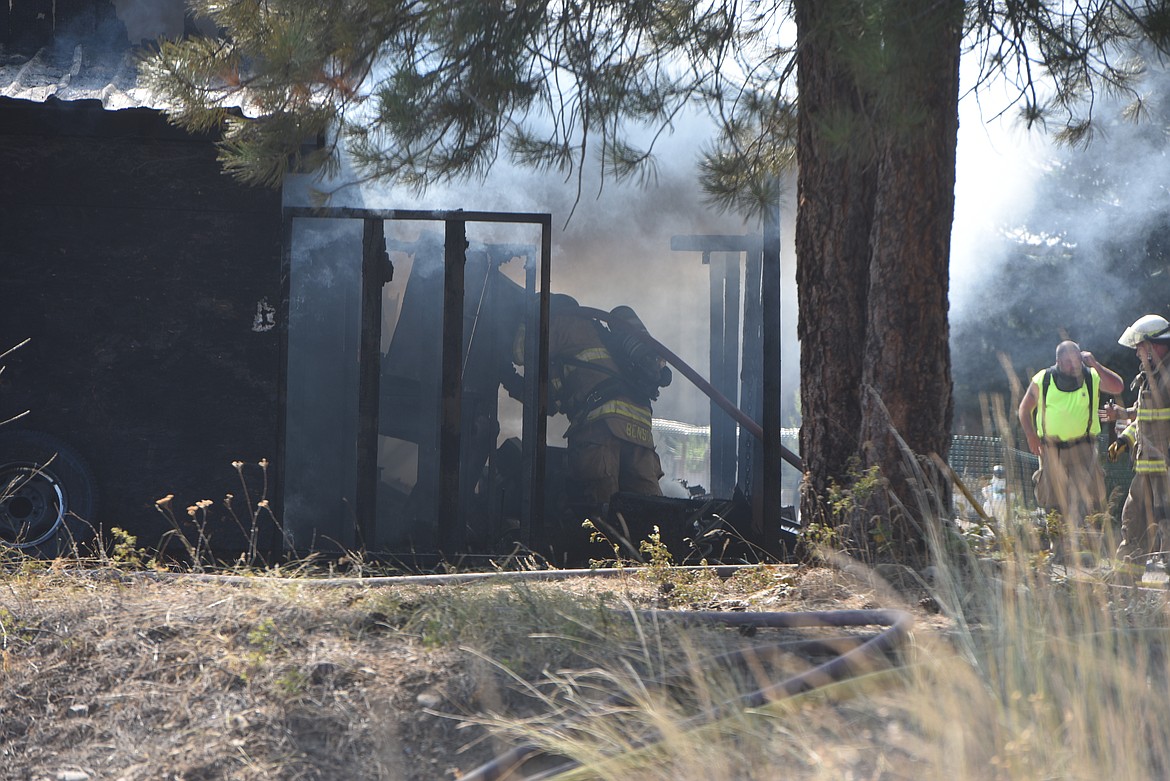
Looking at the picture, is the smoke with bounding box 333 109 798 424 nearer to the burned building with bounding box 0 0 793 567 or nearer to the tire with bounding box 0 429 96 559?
the burned building with bounding box 0 0 793 567

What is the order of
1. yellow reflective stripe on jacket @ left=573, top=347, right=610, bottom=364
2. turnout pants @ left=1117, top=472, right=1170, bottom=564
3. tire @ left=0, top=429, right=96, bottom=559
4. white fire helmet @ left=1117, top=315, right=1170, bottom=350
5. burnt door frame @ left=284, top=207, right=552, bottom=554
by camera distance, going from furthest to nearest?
white fire helmet @ left=1117, top=315, right=1170, bottom=350, yellow reflective stripe on jacket @ left=573, top=347, right=610, bottom=364, turnout pants @ left=1117, top=472, right=1170, bottom=564, burnt door frame @ left=284, top=207, right=552, bottom=554, tire @ left=0, top=429, right=96, bottom=559

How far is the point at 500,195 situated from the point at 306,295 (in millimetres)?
1465

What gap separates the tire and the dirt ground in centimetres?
257

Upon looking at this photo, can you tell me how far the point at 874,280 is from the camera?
4.24 meters

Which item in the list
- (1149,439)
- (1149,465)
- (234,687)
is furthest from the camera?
(1149,465)

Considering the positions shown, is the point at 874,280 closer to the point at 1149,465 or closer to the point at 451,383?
the point at 451,383

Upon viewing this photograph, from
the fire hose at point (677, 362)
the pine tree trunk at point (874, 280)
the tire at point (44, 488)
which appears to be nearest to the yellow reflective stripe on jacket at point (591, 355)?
the fire hose at point (677, 362)

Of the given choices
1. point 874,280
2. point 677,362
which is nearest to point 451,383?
point 677,362

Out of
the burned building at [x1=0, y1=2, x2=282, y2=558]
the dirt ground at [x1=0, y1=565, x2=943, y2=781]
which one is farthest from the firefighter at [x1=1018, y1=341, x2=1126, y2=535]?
the burned building at [x1=0, y1=2, x2=282, y2=558]

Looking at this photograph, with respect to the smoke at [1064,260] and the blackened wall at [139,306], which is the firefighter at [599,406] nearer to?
the blackened wall at [139,306]

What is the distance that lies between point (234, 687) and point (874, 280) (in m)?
2.79

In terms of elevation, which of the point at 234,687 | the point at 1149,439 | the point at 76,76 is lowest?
the point at 234,687

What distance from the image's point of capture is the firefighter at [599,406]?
293 inches

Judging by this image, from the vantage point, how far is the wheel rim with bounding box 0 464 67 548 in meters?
6.20
